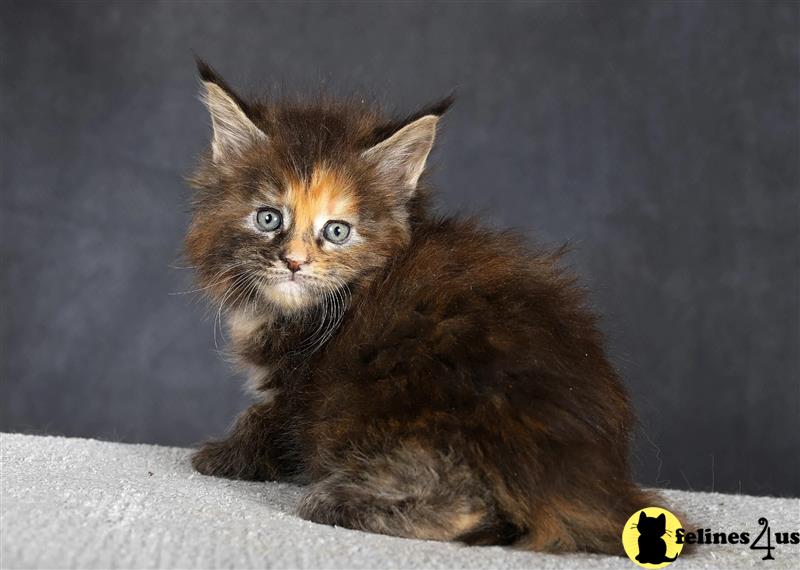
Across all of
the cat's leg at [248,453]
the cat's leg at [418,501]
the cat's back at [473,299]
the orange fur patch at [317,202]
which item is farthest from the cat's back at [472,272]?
the cat's leg at [248,453]

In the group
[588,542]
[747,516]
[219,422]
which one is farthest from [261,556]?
[219,422]

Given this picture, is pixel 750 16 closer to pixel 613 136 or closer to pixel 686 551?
pixel 613 136

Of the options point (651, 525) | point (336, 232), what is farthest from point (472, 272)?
point (651, 525)

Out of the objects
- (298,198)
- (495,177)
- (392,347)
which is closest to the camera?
(392,347)

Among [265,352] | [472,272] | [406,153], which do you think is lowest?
[265,352]

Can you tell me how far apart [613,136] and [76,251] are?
2960 mm

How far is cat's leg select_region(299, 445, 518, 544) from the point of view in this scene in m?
2.88

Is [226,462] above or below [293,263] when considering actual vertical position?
below

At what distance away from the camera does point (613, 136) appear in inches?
232

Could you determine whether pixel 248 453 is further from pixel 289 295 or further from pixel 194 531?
pixel 194 531

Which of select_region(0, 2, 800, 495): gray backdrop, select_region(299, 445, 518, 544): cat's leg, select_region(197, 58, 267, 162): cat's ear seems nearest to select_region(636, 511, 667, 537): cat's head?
select_region(299, 445, 518, 544): cat's leg

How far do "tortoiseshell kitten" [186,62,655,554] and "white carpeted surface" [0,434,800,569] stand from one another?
122mm

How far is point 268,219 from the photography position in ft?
11.5

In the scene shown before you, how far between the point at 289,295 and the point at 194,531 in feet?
2.95
